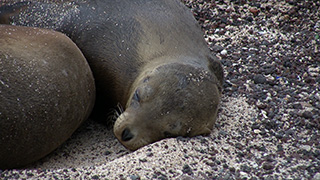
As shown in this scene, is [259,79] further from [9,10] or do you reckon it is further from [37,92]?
[9,10]

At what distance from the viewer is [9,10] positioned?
5.00 m

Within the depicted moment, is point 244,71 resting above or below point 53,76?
below

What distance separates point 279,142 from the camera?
4289mm

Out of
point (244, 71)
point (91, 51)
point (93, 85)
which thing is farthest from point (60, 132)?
point (244, 71)

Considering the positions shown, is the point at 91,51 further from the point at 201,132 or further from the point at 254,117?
the point at 254,117

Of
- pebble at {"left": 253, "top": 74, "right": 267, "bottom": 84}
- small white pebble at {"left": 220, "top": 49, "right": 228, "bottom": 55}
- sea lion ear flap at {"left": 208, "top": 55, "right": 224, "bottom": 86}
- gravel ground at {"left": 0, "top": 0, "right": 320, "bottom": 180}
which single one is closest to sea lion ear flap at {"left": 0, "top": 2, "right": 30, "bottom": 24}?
gravel ground at {"left": 0, "top": 0, "right": 320, "bottom": 180}

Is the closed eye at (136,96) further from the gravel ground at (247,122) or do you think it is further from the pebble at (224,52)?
the pebble at (224,52)

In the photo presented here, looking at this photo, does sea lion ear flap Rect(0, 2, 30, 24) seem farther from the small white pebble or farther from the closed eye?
the small white pebble

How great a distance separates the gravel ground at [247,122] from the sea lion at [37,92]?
0.69 ft

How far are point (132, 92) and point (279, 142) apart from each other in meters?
1.32

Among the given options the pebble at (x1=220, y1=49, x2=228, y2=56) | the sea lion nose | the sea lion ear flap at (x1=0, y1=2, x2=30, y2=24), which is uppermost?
the sea lion ear flap at (x1=0, y1=2, x2=30, y2=24)

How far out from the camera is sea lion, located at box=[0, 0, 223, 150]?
159 inches

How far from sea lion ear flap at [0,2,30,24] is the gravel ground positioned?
1.31 meters

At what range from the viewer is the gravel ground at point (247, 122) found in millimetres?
3689
